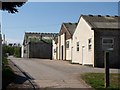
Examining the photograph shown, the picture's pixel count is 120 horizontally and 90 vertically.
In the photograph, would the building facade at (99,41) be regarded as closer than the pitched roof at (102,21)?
Yes

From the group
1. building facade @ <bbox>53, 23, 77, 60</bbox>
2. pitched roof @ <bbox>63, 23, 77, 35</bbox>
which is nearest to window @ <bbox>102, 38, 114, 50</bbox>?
building facade @ <bbox>53, 23, 77, 60</bbox>

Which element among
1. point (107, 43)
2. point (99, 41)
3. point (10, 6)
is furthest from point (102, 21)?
point (10, 6)

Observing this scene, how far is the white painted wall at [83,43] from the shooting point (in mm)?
31312

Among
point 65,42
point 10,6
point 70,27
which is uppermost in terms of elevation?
point 70,27

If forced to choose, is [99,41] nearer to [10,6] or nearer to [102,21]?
[102,21]

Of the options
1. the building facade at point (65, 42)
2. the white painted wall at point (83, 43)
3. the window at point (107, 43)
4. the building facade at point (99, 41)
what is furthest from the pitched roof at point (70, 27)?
the window at point (107, 43)

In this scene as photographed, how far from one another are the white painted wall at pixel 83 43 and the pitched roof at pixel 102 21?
56 centimetres

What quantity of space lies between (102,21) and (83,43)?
121 inches

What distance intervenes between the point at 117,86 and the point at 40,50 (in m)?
52.6

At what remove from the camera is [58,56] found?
177 feet

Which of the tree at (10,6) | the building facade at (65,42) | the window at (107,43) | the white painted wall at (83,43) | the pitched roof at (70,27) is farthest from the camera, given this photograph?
the pitched roof at (70,27)

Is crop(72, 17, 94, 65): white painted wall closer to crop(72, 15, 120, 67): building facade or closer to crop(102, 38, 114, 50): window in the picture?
crop(72, 15, 120, 67): building facade

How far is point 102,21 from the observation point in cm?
3447

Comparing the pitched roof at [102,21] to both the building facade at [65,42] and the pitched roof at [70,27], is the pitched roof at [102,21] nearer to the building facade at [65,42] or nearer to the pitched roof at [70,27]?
the building facade at [65,42]
